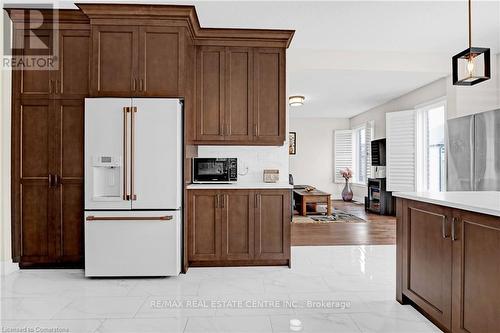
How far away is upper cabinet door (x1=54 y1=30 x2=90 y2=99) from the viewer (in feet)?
11.4

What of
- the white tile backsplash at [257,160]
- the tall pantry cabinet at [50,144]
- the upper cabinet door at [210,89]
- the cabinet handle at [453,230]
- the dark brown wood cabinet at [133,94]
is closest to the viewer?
the cabinet handle at [453,230]

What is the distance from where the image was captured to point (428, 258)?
7.55ft

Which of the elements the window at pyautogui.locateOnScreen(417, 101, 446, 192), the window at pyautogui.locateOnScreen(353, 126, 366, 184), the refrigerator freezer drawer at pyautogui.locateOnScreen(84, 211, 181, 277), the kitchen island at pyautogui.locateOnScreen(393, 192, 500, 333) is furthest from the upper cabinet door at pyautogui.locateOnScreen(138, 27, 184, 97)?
the window at pyautogui.locateOnScreen(353, 126, 366, 184)

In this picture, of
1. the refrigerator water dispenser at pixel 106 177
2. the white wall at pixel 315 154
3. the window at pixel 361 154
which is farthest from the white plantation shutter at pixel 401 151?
the refrigerator water dispenser at pixel 106 177

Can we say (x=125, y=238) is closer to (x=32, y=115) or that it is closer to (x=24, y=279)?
(x=24, y=279)

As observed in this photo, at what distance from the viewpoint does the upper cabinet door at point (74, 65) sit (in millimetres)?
3465

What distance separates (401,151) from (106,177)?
18.6 feet

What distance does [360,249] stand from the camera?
14.4 ft

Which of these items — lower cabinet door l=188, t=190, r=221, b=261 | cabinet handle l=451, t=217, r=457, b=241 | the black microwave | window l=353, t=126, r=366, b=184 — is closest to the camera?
cabinet handle l=451, t=217, r=457, b=241

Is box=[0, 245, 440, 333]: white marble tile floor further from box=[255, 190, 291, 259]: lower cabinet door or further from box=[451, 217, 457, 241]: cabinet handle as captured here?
box=[451, 217, 457, 241]: cabinet handle

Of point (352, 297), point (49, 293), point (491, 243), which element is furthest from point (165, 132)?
point (491, 243)

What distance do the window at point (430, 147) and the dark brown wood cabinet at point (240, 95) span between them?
3.67 metres

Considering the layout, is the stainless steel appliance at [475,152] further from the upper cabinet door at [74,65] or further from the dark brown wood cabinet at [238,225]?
the upper cabinet door at [74,65]

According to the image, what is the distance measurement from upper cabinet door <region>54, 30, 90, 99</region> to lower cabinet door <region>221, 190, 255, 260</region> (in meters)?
1.82
